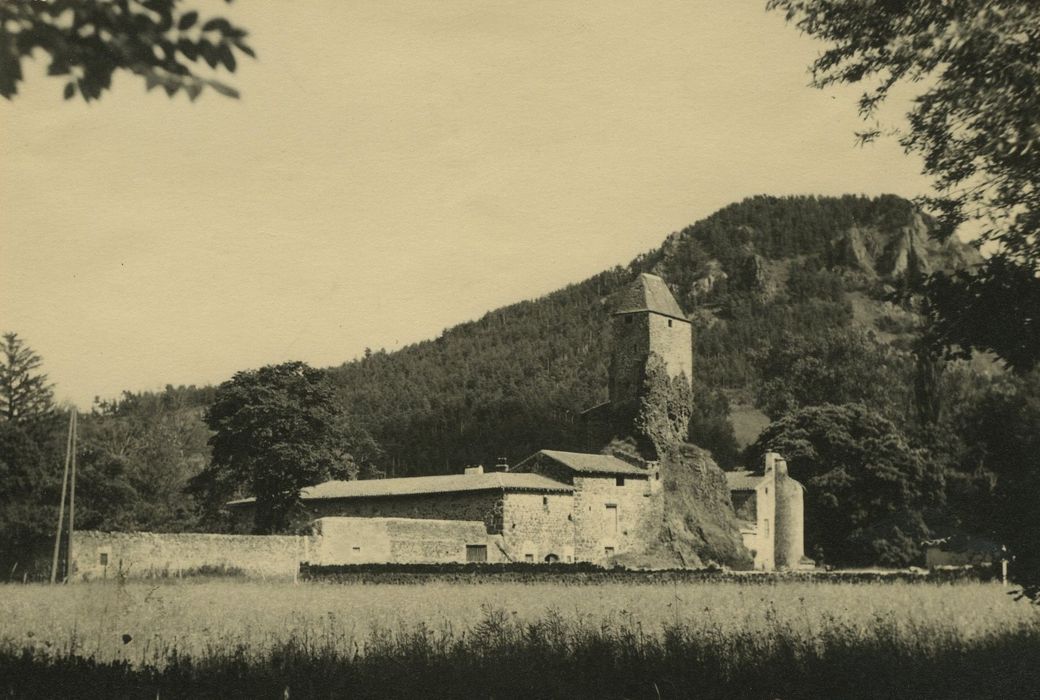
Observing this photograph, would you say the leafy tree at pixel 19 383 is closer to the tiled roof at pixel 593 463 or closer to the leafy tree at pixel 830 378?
the tiled roof at pixel 593 463

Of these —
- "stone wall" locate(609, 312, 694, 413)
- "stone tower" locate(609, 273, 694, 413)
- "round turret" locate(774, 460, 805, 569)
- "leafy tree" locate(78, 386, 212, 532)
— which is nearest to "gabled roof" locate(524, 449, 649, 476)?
"stone tower" locate(609, 273, 694, 413)

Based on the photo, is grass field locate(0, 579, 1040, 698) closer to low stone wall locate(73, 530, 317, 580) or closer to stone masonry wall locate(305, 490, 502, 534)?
low stone wall locate(73, 530, 317, 580)

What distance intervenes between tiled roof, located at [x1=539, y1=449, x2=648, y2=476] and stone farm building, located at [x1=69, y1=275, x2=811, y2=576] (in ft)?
0.26

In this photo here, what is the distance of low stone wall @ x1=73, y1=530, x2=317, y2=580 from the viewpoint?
34156mm

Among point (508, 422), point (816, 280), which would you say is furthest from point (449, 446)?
point (816, 280)

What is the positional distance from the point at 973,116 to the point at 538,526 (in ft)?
115

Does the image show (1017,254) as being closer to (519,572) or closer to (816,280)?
(519,572)

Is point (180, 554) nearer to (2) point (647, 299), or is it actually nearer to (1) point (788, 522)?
(2) point (647, 299)

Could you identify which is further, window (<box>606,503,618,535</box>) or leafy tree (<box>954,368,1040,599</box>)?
window (<box>606,503,618,535</box>)

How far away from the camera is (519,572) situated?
34.3 meters

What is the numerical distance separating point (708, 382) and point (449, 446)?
50.1 meters

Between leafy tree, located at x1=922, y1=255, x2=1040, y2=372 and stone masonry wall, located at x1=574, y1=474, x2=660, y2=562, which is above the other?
leafy tree, located at x1=922, y1=255, x2=1040, y2=372

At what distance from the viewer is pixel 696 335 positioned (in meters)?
156

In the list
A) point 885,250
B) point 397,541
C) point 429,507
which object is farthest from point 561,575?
point 885,250
